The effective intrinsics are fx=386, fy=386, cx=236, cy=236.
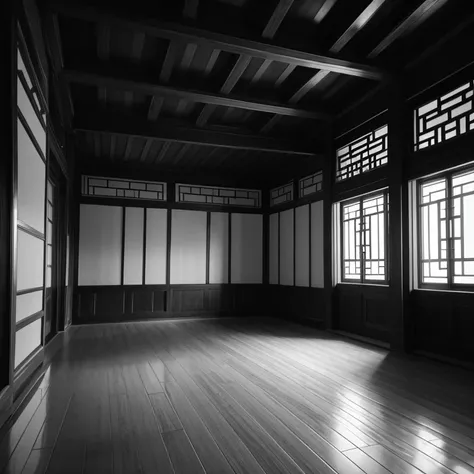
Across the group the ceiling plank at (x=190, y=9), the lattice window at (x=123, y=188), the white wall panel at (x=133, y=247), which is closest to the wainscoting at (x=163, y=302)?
the white wall panel at (x=133, y=247)

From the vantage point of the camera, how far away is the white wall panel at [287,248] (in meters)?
6.91

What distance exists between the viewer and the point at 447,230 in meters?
3.86

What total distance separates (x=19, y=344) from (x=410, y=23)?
158 inches

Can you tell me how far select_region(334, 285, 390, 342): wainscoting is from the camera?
4.67 meters

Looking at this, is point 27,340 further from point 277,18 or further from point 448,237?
point 448,237

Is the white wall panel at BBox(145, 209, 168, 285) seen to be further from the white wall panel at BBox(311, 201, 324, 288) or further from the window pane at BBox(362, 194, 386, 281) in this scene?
the window pane at BBox(362, 194, 386, 281)

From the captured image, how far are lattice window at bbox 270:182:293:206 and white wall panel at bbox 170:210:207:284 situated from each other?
1.41m

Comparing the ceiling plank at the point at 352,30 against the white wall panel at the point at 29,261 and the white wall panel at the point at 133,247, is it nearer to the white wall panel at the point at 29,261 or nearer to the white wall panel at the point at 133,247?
the white wall panel at the point at 29,261

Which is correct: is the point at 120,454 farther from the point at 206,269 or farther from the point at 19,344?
the point at 206,269

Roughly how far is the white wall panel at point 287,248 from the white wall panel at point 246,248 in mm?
648

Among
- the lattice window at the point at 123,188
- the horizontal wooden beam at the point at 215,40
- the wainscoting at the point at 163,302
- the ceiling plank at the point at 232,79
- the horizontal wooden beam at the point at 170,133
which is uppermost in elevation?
the ceiling plank at the point at 232,79

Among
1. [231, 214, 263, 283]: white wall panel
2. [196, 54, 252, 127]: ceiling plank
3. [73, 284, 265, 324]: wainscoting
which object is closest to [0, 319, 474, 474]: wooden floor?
[73, 284, 265, 324]: wainscoting

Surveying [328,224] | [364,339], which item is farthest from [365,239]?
[364,339]

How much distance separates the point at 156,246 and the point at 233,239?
151 centimetres
